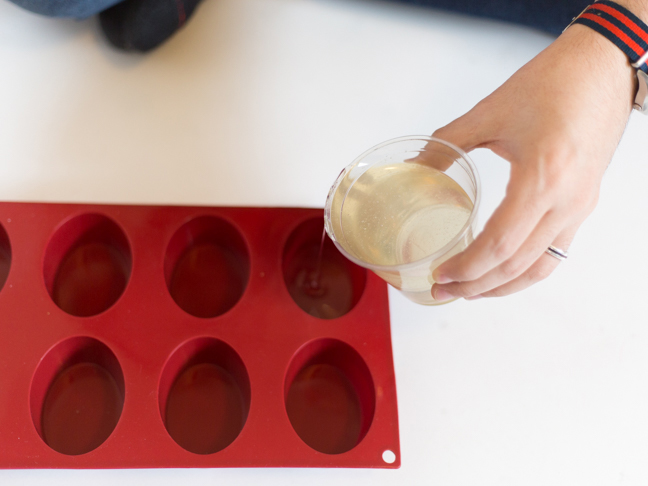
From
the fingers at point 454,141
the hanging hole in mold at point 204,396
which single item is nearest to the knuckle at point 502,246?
the fingers at point 454,141

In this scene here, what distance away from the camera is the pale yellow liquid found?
567 millimetres

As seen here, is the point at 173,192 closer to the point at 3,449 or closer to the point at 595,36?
the point at 3,449

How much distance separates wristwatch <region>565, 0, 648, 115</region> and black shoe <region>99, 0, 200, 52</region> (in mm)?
623

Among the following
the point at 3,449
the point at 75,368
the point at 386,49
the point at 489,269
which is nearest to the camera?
the point at 489,269

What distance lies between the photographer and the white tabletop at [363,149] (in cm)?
71

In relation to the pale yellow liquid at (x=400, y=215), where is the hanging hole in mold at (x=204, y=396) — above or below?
below

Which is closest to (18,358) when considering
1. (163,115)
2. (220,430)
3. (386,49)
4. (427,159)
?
(220,430)

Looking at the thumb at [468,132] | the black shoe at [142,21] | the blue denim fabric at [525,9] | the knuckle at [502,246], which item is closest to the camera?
the knuckle at [502,246]

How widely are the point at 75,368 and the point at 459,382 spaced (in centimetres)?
54

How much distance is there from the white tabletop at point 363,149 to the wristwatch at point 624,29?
28cm

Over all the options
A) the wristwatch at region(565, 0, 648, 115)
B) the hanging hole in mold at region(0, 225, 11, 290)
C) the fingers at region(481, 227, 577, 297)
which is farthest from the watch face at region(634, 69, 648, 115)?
the hanging hole in mold at region(0, 225, 11, 290)

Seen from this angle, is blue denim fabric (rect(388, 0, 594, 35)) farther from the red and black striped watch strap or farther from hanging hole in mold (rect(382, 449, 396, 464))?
hanging hole in mold (rect(382, 449, 396, 464))

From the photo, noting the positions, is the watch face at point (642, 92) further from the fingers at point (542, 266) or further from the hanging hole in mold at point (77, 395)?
the hanging hole in mold at point (77, 395)

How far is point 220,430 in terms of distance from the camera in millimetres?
691
